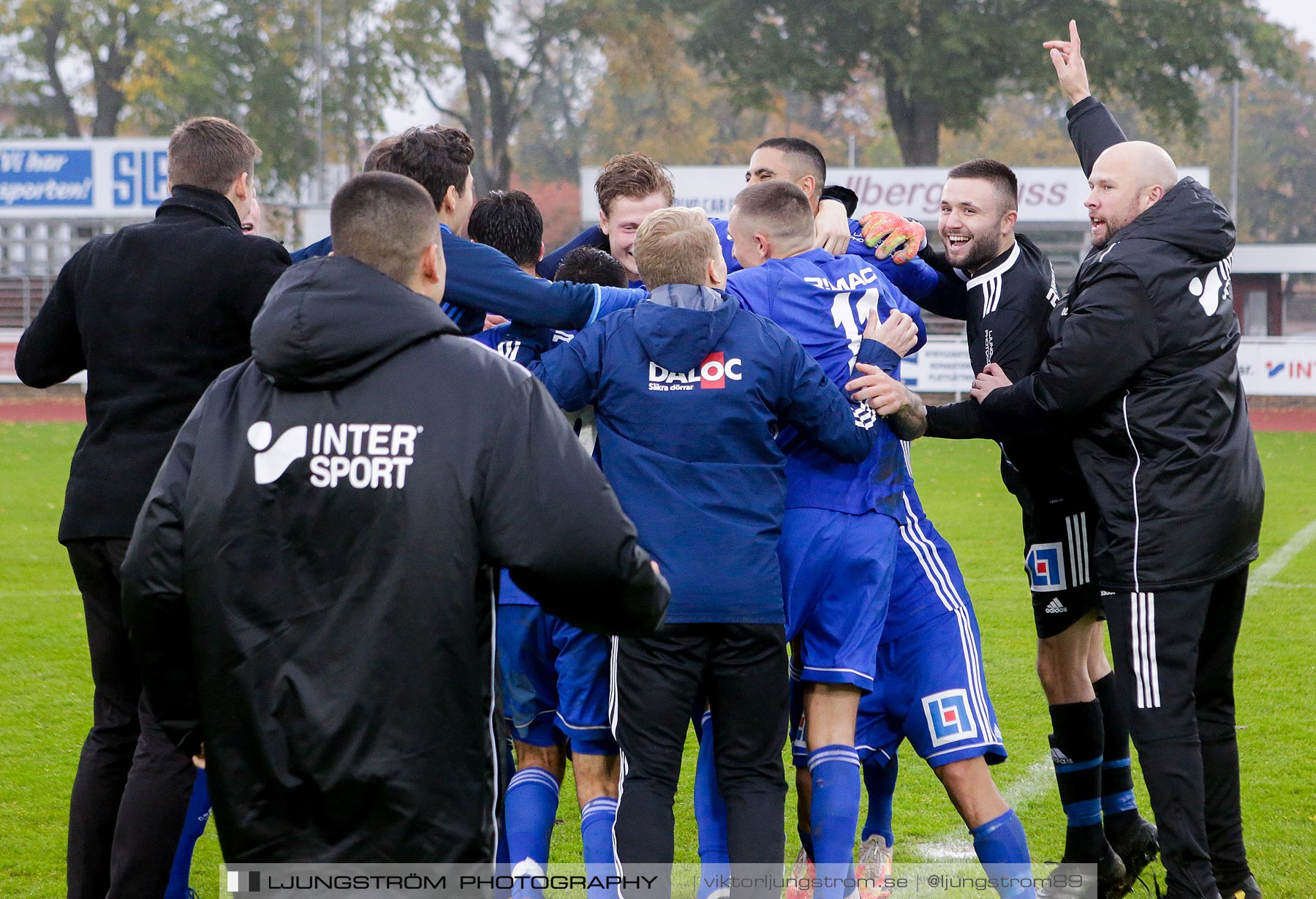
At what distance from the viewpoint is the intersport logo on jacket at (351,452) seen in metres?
2.51

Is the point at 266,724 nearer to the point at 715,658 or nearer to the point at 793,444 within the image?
the point at 715,658

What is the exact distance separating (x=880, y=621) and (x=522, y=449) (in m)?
1.80

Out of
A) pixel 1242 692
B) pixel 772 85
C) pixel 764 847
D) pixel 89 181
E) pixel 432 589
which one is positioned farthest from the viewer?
pixel 772 85

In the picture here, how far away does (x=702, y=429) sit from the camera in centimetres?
369

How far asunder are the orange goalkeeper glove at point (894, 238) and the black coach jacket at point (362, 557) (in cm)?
234

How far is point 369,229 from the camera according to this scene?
106 inches

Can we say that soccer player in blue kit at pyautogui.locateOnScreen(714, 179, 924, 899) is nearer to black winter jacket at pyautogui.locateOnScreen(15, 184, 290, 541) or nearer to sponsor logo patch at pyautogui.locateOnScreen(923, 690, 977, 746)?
sponsor logo patch at pyautogui.locateOnScreen(923, 690, 977, 746)

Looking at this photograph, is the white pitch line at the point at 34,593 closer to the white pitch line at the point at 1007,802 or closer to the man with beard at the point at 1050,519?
the white pitch line at the point at 1007,802

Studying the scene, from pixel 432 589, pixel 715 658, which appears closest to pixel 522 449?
pixel 432 589

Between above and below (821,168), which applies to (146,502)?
below

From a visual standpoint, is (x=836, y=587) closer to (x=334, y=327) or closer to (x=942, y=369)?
(x=334, y=327)

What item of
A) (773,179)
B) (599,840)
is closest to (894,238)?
(773,179)

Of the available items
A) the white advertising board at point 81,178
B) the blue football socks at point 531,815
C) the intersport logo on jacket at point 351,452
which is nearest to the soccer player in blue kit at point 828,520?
the blue football socks at point 531,815

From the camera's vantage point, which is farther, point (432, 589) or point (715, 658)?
point (715, 658)
